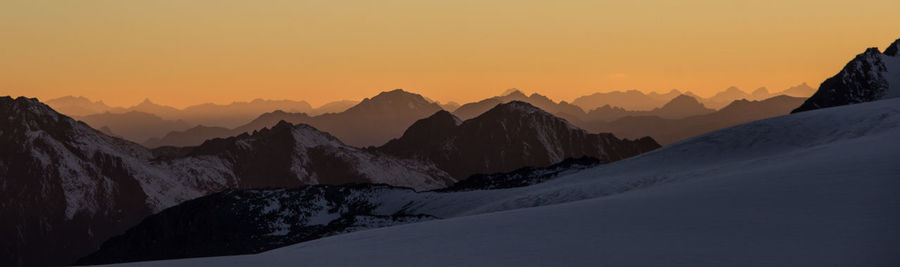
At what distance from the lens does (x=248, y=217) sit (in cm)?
17662

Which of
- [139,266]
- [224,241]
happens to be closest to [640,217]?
[139,266]

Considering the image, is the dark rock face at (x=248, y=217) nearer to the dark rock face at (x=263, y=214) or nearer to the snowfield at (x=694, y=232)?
the dark rock face at (x=263, y=214)

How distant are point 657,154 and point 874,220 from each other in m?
93.3

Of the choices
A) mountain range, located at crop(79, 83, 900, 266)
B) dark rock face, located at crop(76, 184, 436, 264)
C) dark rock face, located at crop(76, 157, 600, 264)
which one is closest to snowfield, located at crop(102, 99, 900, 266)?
mountain range, located at crop(79, 83, 900, 266)

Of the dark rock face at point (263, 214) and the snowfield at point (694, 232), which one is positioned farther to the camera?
the dark rock face at point (263, 214)

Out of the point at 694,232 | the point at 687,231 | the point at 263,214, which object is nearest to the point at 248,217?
the point at 263,214

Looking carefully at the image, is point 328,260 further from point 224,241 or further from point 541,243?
point 224,241

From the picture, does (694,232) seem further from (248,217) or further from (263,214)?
(248,217)

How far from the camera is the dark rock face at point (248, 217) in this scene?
165625 mm

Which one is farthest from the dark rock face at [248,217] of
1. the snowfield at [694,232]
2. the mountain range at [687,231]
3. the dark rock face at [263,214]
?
the snowfield at [694,232]

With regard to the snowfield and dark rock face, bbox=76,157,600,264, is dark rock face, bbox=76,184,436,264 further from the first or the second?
the snowfield

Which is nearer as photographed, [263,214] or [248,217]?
[263,214]

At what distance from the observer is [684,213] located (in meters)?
28.7

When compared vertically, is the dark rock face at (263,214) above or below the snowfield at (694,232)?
above
